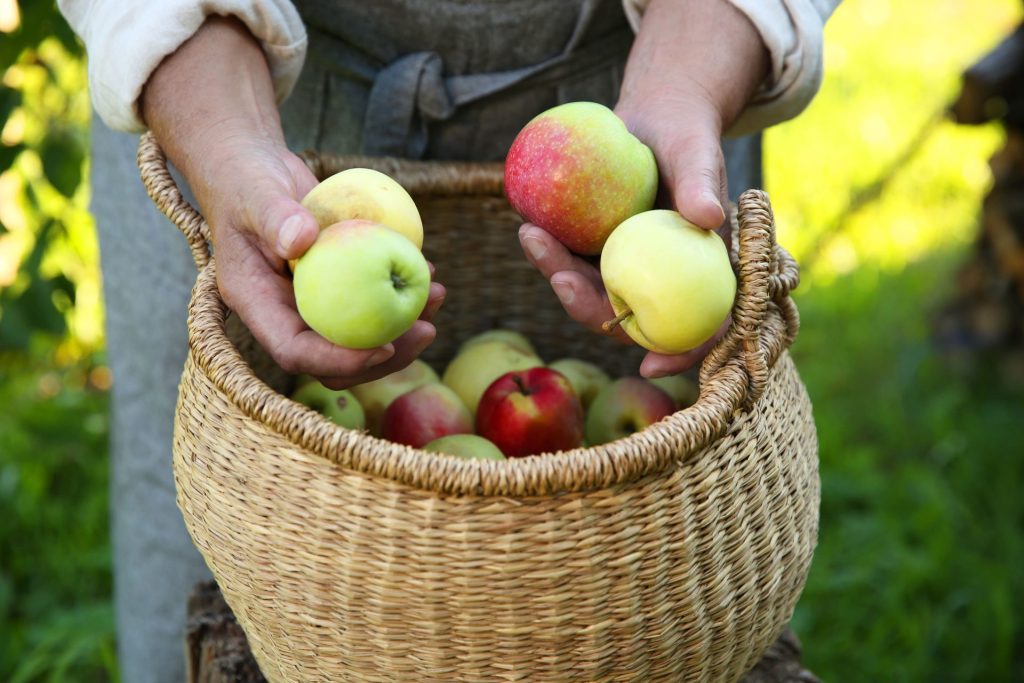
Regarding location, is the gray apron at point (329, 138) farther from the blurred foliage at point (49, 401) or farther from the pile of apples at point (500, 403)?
the pile of apples at point (500, 403)

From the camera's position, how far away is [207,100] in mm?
1194

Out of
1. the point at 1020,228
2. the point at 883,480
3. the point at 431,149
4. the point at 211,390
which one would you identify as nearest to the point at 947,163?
the point at 1020,228

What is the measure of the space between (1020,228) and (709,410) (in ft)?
6.78

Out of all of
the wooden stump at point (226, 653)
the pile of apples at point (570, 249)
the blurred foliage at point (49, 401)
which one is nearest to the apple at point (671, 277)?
the pile of apples at point (570, 249)

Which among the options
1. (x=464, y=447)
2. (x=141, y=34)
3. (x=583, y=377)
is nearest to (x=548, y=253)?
(x=464, y=447)

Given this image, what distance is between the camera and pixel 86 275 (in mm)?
2689

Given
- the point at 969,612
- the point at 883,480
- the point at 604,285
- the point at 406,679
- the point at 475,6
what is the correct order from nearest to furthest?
the point at 406,679 → the point at 604,285 → the point at 475,6 → the point at 969,612 → the point at 883,480

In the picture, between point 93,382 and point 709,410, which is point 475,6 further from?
point 93,382

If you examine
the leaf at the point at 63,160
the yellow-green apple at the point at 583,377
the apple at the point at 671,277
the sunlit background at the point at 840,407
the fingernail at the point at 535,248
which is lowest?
the sunlit background at the point at 840,407

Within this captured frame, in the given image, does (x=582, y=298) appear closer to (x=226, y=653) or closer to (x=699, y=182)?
(x=699, y=182)

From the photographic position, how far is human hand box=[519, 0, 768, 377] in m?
1.14

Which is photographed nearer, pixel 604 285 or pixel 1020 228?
pixel 604 285

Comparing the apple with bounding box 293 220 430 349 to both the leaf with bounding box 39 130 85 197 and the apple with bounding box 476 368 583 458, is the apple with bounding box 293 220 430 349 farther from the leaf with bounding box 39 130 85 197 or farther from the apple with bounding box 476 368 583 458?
the leaf with bounding box 39 130 85 197

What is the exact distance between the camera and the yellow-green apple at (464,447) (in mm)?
1190
